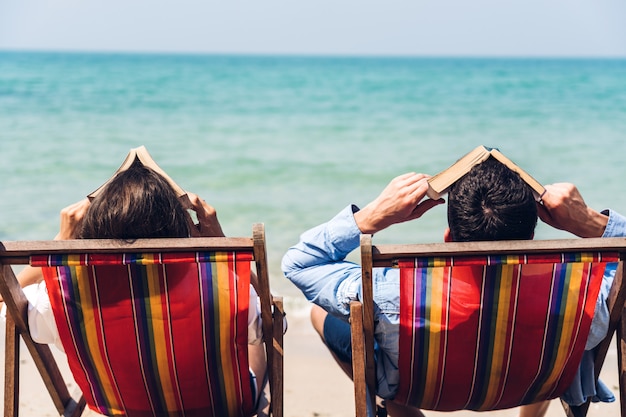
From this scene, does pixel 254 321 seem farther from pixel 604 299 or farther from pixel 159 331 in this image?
pixel 604 299

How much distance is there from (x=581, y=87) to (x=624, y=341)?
25476mm

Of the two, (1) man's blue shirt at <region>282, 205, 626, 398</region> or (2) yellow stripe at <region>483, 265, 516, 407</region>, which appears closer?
(2) yellow stripe at <region>483, 265, 516, 407</region>

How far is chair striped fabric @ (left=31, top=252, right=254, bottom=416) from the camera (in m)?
2.02

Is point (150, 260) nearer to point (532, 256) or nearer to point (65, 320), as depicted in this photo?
point (65, 320)

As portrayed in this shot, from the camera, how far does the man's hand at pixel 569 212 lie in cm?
218

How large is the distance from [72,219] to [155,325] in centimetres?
44

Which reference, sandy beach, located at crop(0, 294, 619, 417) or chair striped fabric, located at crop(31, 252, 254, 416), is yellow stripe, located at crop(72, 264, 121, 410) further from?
sandy beach, located at crop(0, 294, 619, 417)

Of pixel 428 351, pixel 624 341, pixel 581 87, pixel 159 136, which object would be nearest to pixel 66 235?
pixel 428 351

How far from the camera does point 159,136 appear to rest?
14.0 m

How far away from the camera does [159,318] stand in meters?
2.08

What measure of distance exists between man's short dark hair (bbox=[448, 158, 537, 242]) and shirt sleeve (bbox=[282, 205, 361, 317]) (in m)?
0.34

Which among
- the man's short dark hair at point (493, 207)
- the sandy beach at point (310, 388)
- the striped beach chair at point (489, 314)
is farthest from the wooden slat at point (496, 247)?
the sandy beach at point (310, 388)

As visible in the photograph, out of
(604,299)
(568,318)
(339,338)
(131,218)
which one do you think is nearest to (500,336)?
(568,318)

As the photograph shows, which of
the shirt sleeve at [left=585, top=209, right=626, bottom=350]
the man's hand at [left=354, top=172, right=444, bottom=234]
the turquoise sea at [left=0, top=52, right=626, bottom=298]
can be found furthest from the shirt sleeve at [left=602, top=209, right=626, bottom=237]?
the turquoise sea at [left=0, top=52, right=626, bottom=298]
